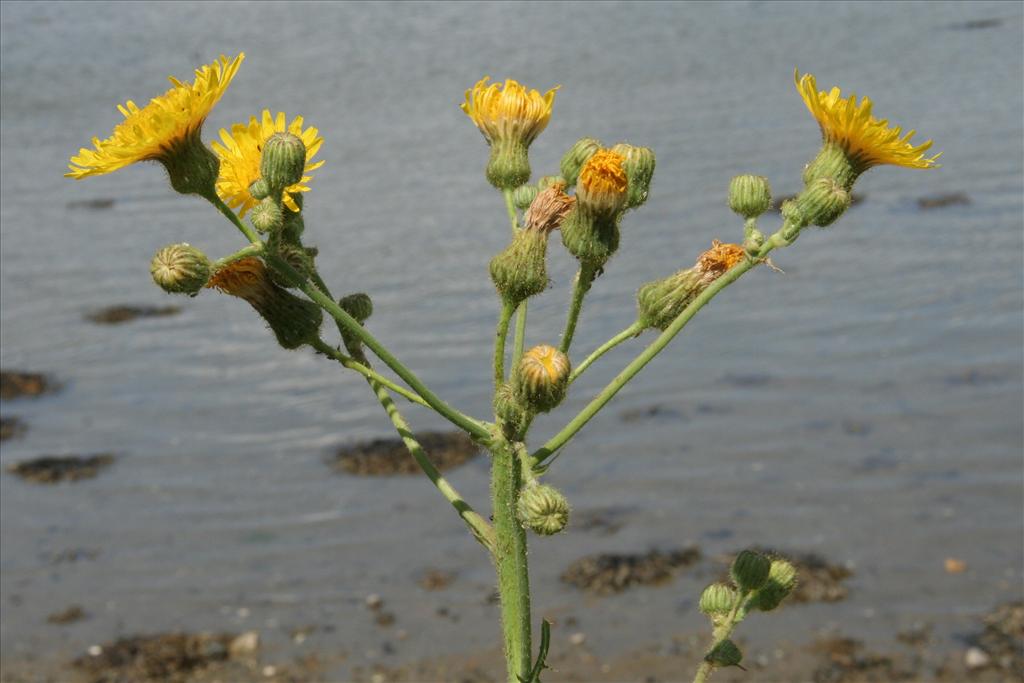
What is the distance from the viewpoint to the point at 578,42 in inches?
1246

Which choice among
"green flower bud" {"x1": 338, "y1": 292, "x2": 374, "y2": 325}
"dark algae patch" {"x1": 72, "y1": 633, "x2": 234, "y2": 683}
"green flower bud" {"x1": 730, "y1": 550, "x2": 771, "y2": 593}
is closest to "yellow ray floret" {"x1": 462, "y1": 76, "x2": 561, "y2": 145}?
"green flower bud" {"x1": 338, "y1": 292, "x2": 374, "y2": 325}

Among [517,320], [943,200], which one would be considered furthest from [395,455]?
[517,320]

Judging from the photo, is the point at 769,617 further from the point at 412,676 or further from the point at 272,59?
the point at 272,59

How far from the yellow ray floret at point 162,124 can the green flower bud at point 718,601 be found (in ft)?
4.51

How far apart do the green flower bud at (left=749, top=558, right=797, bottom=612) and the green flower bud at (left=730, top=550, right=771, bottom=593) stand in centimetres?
3

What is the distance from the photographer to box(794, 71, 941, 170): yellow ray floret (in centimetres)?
240

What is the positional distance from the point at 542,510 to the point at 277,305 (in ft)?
2.43

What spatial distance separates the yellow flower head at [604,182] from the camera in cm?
243

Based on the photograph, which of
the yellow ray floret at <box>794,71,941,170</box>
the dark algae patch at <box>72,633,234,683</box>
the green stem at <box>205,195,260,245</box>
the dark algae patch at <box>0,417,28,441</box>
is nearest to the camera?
the green stem at <box>205,195,260,245</box>

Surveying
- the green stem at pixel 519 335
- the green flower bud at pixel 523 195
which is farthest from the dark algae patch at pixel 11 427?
the green stem at pixel 519 335

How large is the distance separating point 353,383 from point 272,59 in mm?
18512

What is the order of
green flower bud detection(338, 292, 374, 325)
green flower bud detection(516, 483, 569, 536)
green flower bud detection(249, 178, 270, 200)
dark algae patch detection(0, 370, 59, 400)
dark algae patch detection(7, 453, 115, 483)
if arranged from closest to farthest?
1. green flower bud detection(516, 483, 569, 536)
2. green flower bud detection(249, 178, 270, 200)
3. green flower bud detection(338, 292, 374, 325)
4. dark algae patch detection(7, 453, 115, 483)
5. dark algae patch detection(0, 370, 59, 400)

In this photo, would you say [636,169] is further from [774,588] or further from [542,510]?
[774,588]

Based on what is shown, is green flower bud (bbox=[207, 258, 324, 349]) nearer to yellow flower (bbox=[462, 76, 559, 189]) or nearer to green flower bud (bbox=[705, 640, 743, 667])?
yellow flower (bbox=[462, 76, 559, 189])
